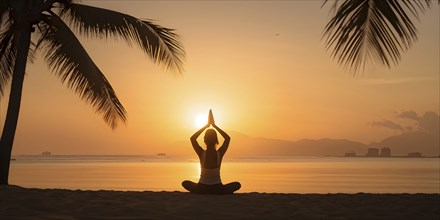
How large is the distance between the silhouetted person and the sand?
0.24 m

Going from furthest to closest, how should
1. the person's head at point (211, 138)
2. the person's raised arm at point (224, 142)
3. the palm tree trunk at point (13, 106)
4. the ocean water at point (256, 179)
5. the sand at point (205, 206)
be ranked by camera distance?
the ocean water at point (256, 179), the palm tree trunk at point (13, 106), the person's raised arm at point (224, 142), the person's head at point (211, 138), the sand at point (205, 206)

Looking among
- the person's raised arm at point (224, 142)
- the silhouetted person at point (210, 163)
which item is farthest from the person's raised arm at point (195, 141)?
the person's raised arm at point (224, 142)

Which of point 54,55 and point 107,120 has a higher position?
point 54,55

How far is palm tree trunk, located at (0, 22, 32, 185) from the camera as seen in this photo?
12.5 m

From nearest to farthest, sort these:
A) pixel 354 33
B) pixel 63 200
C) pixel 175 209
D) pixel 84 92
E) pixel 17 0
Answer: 1. pixel 354 33
2. pixel 175 209
3. pixel 63 200
4. pixel 17 0
5. pixel 84 92

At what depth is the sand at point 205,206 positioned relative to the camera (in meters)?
7.58

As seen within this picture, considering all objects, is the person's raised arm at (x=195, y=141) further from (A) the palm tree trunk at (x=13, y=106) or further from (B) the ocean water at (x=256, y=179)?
(B) the ocean water at (x=256, y=179)

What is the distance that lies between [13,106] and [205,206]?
630 centimetres

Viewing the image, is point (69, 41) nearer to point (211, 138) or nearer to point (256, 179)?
point (211, 138)

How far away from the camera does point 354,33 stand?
258 inches

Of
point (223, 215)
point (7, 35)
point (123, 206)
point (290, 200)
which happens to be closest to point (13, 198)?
point (123, 206)

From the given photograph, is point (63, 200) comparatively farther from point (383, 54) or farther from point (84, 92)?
point (383, 54)

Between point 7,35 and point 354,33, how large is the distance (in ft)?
32.2

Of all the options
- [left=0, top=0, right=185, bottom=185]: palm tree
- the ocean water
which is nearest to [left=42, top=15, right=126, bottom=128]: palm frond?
[left=0, top=0, right=185, bottom=185]: palm tree
